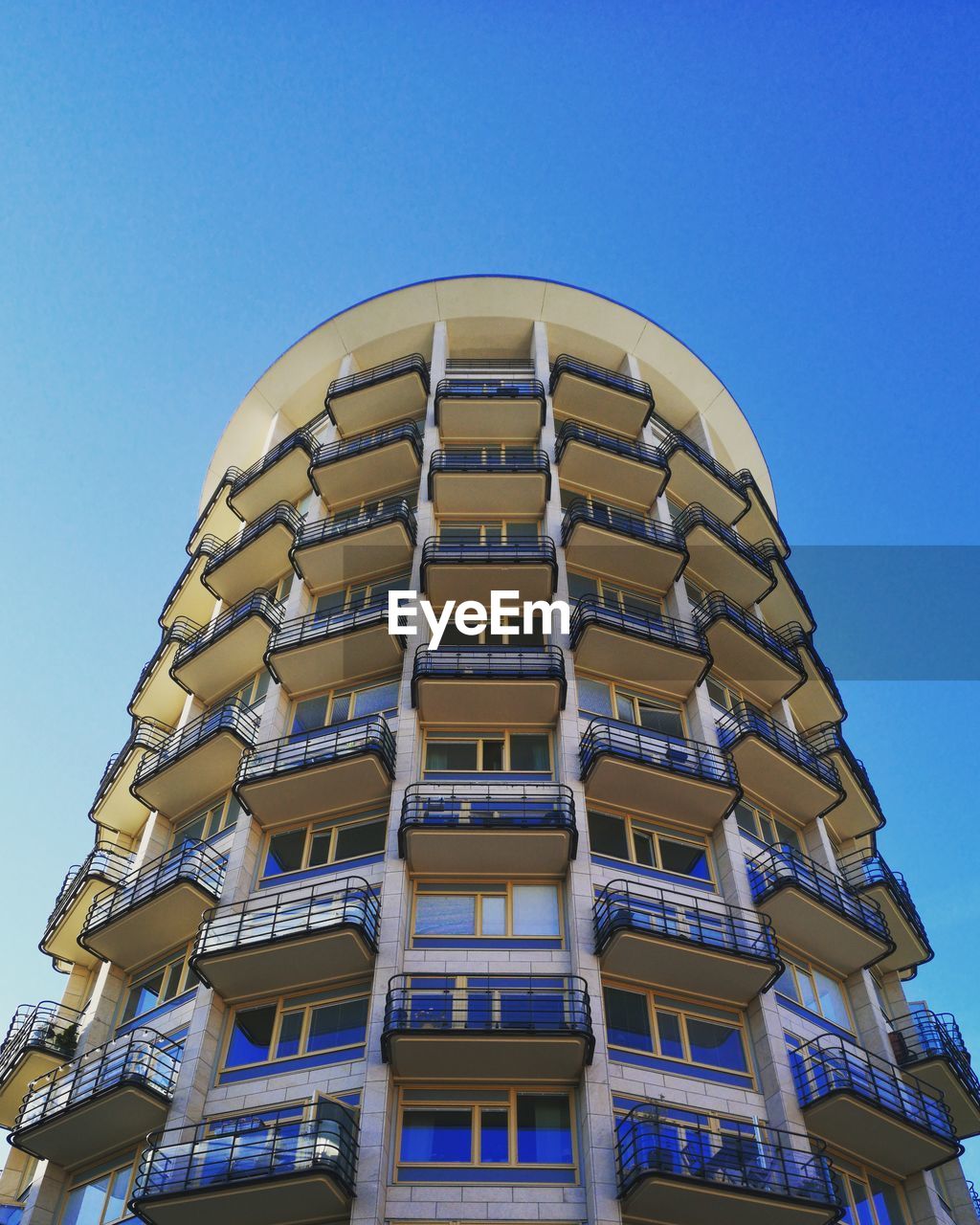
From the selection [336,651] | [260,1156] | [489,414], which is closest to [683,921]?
[260,1156]

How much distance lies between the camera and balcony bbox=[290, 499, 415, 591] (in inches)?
1332

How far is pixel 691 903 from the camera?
26797 millimetres

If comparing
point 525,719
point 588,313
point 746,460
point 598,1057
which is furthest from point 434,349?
point 598,1057

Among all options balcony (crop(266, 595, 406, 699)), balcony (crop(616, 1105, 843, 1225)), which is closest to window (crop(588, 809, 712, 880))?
balcony (crop(616, 1105, 843, 1225))

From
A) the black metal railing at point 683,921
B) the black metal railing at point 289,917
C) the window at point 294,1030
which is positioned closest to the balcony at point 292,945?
the black metal railing at point 289,917

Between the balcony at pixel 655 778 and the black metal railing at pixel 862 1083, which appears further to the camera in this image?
the balcony at pixel 655 778

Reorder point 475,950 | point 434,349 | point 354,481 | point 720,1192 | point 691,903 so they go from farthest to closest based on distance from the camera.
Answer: point 434,349, point 354,481, point 691,903, point 475,950, point 720,1192

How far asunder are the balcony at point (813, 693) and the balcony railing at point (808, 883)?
9.82 m

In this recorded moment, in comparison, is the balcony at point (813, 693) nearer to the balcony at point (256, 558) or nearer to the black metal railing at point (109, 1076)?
the balcony at point (256, 558)

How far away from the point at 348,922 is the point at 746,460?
3032 centimetres

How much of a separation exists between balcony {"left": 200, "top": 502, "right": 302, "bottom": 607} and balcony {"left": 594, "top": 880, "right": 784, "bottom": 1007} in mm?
16975

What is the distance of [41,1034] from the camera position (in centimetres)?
3078

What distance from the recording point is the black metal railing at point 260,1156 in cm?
2006

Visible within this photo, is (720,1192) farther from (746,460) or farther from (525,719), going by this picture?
(746,460)
